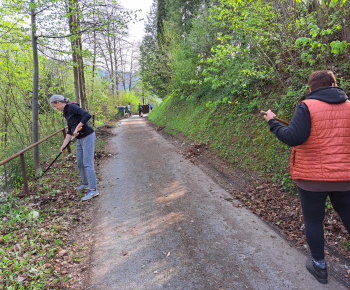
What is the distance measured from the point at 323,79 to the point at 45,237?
4.19m

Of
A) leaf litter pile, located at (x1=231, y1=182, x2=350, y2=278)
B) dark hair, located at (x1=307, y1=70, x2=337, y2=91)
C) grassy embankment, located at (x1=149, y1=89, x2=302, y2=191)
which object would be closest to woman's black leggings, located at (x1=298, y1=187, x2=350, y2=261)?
leaf litter pile, located at (x1=231, y1=182, x2=350, y2=278)

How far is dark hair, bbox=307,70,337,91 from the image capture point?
219 cm

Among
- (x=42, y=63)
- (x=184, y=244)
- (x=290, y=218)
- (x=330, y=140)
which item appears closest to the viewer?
(x=330, y=140)

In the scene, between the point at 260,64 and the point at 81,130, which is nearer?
the point at 81,130

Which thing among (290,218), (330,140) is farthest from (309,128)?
(290,218)

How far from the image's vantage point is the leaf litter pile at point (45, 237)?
2.57m

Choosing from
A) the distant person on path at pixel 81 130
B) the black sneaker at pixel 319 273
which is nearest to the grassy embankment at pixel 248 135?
the black sneaker at pixel 319 273

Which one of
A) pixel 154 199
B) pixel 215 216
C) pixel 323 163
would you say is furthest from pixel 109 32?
pixel 323 163

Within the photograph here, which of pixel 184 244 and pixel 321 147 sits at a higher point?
pixel 321 147

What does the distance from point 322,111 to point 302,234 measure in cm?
200

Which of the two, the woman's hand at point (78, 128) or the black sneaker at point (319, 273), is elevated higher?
the woman's hand at point (78, 128)

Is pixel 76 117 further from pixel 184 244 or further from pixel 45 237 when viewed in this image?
pixel 184 244

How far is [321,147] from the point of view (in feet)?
7.13

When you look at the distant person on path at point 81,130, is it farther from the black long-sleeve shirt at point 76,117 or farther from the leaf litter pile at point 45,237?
the leaf litter pile at point 45,237
